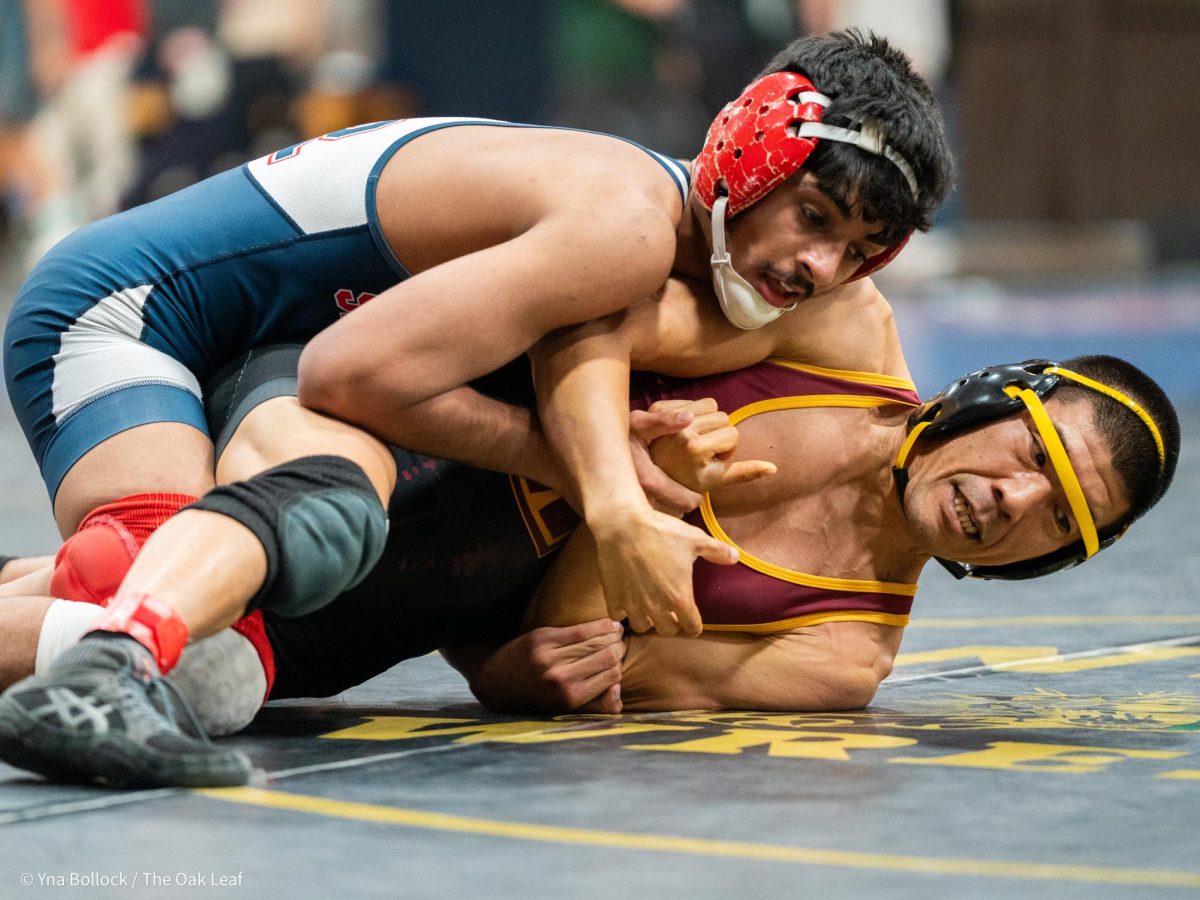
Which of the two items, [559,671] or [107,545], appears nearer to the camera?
[107,545]

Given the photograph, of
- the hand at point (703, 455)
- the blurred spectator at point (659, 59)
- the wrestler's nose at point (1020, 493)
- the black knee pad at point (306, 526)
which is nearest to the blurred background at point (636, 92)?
the blurred spectator at point (659, 59)

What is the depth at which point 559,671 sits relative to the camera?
2730 millimetres

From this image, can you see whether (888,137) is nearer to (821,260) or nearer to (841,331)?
(821,260)

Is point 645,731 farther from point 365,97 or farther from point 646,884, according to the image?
point 365,97

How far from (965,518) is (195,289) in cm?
125

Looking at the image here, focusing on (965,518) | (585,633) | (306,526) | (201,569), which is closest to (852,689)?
(965,518)

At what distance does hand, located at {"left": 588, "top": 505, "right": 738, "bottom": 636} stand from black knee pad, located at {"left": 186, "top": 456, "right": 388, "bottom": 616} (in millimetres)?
318

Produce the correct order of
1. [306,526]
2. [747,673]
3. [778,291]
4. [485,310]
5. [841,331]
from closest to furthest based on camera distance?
[306,526] → [485,310] → [778,291] → [747,673] → [841,331]

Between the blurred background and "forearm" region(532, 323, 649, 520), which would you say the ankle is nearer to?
"forearm" region(532, 323, 649, 520)

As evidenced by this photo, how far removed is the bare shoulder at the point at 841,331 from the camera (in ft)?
9.41

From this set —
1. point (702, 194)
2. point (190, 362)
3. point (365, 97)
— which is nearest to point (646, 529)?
point (702, 194)

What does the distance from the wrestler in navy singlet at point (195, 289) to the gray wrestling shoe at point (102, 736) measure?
2.56 ft

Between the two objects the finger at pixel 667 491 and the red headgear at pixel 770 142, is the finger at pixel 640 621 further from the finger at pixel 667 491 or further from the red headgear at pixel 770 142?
the red headgear at pixel 770 142

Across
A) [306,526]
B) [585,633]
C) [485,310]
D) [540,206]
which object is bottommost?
[585,633]
